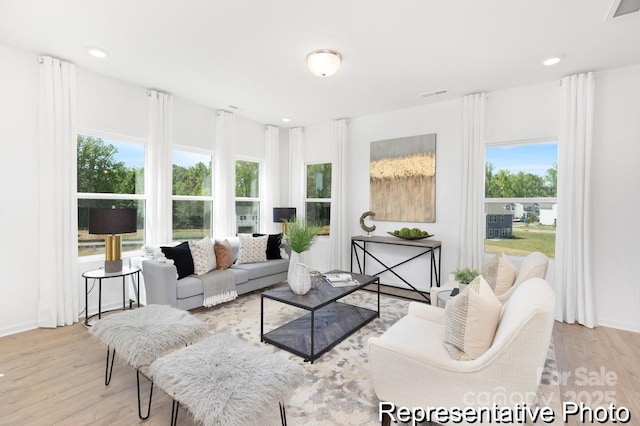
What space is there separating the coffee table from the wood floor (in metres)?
1.03

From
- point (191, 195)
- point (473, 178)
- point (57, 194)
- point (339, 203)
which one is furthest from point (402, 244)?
point (57, 194)

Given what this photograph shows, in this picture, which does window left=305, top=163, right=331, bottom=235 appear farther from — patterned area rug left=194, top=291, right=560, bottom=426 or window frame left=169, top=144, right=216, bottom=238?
patterned area rug left=194, top=291, right=560, bottom=426

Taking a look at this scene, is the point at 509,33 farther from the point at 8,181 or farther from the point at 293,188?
the point at 8,181

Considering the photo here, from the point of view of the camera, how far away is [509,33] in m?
2.64

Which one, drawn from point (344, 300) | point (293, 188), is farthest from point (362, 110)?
point (344, 300)

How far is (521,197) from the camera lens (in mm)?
4008

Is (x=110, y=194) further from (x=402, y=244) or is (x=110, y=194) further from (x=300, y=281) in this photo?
(x=402, y=244)

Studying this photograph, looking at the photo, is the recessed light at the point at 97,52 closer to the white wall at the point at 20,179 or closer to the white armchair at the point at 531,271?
the white wall at the point at 20,179

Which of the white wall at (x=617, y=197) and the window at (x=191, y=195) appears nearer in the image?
the white wall at (x=617, y=197)

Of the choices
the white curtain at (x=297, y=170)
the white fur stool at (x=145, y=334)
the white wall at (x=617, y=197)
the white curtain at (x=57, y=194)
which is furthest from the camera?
the white curtain at (x=297, y=170)

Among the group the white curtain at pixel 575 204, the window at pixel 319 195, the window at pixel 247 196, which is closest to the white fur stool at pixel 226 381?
the white curtain at pixel 575 204

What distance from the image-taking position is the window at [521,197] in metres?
3.83

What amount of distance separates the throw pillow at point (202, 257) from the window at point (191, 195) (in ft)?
2.84

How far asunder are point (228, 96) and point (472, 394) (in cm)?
423
